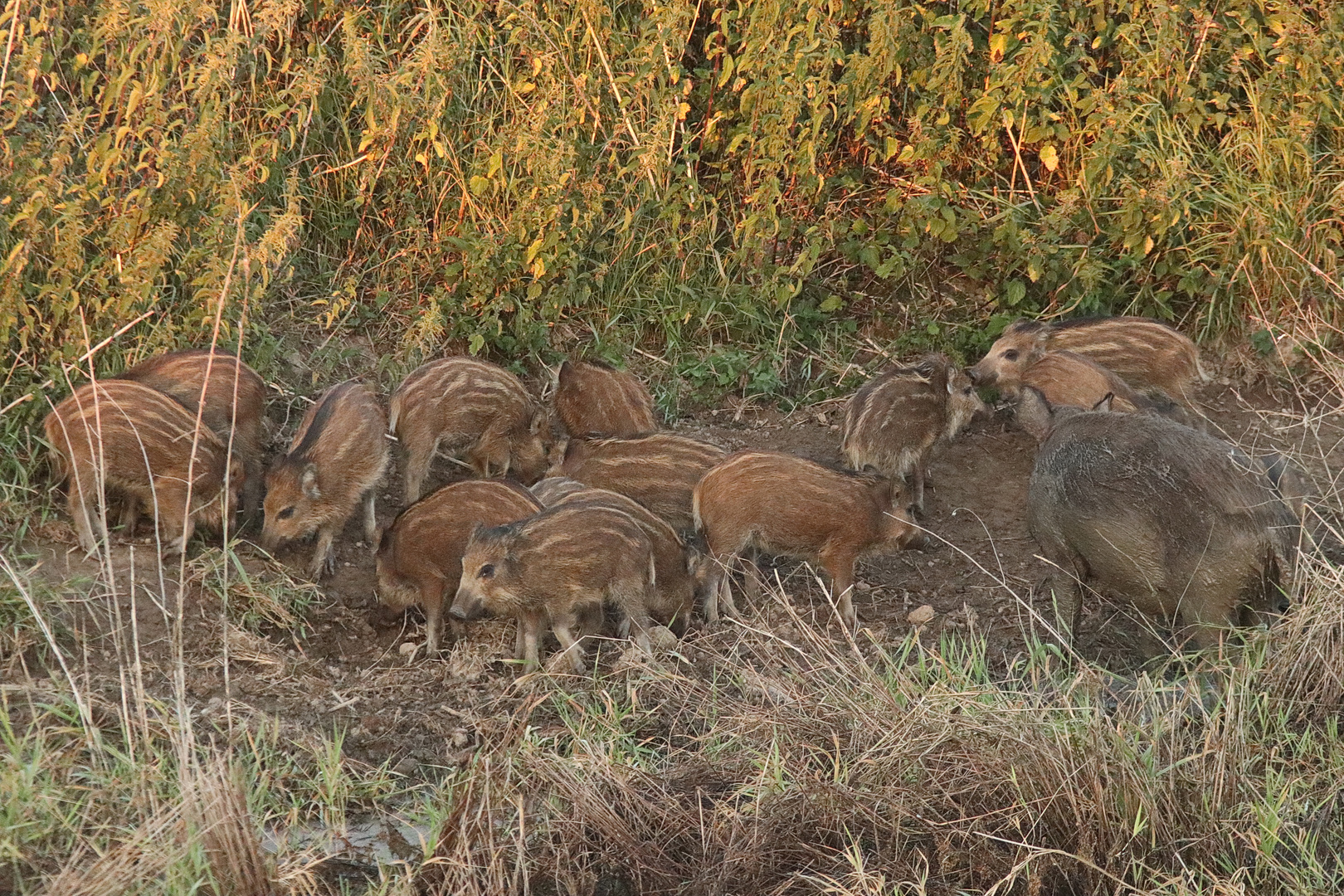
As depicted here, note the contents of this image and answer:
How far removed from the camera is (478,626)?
618 cm

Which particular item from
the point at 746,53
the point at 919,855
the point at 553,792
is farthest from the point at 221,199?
the point at 919,855

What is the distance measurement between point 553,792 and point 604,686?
3.34 ft

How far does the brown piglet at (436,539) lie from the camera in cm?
607

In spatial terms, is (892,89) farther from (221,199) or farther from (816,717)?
(816,717)

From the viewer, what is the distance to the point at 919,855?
4.49 m

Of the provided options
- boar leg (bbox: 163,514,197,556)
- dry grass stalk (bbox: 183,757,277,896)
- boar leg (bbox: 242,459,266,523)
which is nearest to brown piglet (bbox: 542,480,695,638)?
boar leg (bbox: 242,459,266,523)

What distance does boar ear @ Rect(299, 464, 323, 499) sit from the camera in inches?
248

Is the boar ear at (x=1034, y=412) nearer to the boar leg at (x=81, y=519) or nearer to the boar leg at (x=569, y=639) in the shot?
the boar leg at (x=569, y=639)

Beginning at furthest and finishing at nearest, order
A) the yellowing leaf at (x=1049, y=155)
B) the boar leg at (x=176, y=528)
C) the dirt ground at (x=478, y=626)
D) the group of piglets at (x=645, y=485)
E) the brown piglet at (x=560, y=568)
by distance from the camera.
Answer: the yellowing leaf at (x=1049, y=155), the boar leg at (x=176, y=528), the brown piglet at (x=560, y=568), the group of piglets at (x=645, y=485), the dirt ground at (x=478, y=626)

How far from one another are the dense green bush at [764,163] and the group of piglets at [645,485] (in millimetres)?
580

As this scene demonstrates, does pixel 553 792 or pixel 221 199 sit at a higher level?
pixel 221 199

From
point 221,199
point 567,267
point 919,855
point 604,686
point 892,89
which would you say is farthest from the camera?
point 892,89

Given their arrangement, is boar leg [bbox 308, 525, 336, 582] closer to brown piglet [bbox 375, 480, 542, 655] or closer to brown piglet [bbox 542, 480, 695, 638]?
brown piglet [bbox 375, 480, 542, 655]

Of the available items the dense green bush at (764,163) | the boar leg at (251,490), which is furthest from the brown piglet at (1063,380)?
the boar leg at (251,490)
